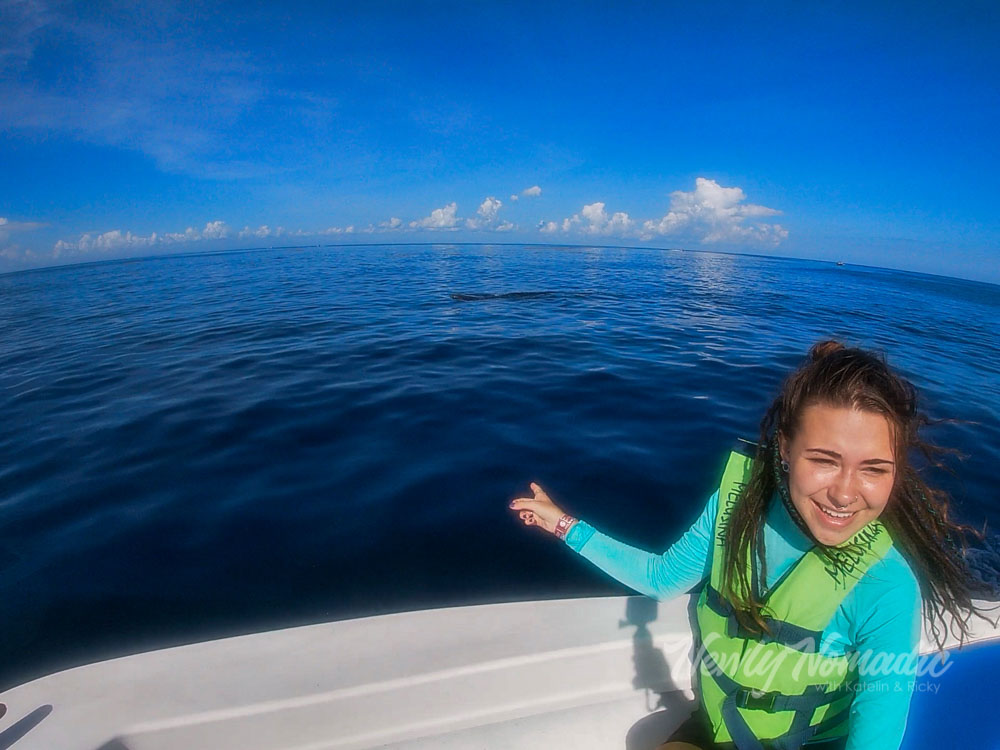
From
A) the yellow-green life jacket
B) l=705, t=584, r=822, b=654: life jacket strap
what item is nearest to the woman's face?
the yellow-green life jacket

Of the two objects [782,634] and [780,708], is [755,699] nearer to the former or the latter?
[780,708]

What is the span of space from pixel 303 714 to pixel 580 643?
4.17 ft

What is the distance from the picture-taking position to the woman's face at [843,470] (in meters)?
1.46

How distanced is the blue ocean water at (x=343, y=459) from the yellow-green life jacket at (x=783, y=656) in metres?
1.83

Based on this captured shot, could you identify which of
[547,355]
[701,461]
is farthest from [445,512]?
[547,355]

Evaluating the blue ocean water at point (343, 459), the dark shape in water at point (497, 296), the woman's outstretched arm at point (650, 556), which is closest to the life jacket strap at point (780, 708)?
the woman's outstretched arm at point (650, 556)

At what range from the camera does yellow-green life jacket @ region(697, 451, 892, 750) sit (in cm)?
153

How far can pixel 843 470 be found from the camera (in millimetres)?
1475

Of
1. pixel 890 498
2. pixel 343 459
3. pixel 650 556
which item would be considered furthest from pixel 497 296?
pixel 890 498

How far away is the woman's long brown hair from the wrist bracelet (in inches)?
28.3

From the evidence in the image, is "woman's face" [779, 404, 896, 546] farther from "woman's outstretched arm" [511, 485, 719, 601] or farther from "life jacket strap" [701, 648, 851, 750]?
"life jacket strap" [701, 648, 851, 750]

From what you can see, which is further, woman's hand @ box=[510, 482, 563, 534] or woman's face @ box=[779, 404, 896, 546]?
woman's hand @ box=[510, 482, 563, 534]

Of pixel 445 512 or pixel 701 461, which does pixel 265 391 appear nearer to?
pixel 445 512

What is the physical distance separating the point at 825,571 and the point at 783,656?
1.19ft
